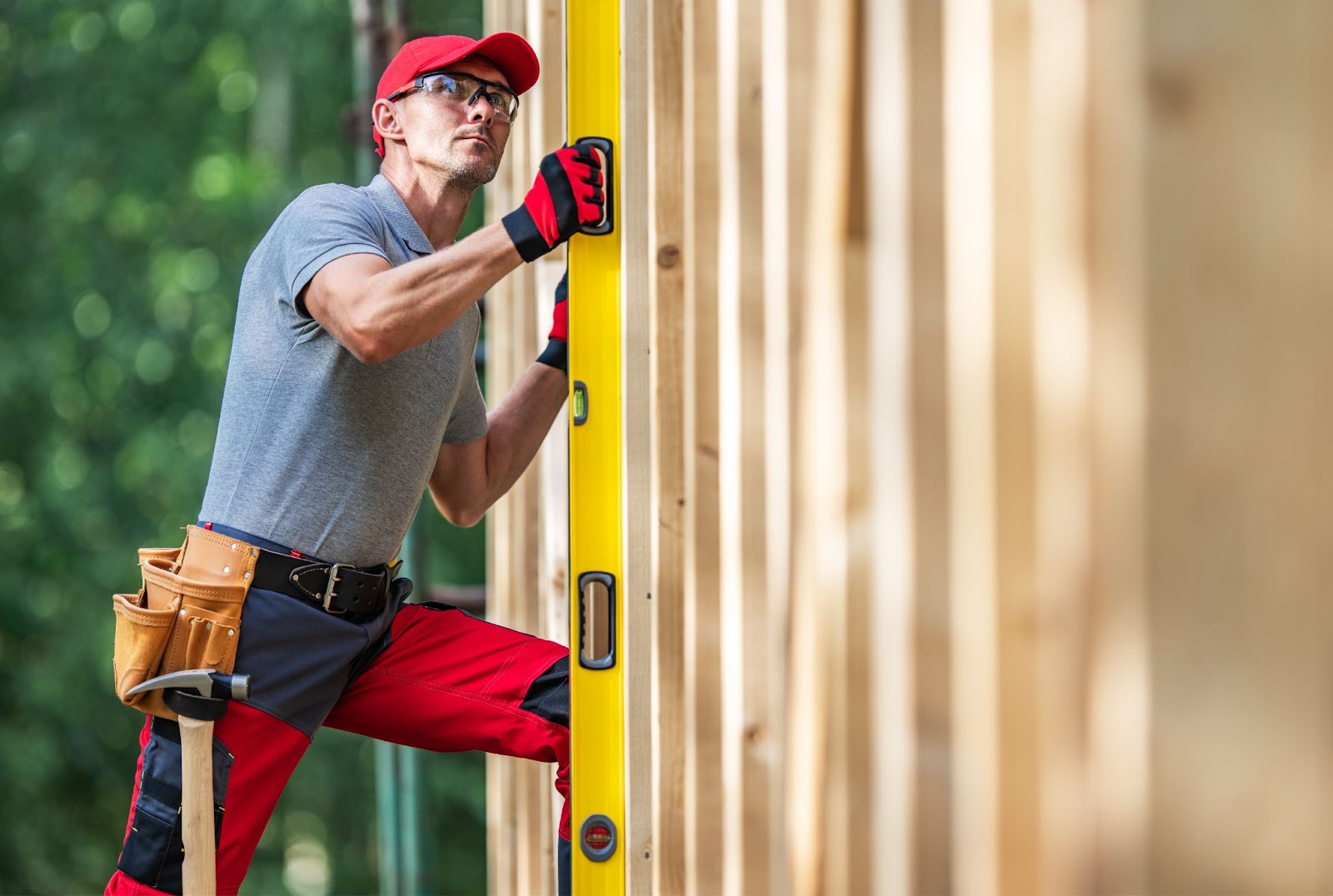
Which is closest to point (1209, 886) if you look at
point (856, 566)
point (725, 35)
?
point (856, 566)

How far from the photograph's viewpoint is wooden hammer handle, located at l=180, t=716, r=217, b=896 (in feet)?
7.61

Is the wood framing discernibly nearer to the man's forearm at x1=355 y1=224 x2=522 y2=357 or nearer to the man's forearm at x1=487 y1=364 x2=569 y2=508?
the man's forearm at x1=355 y1=224 x2=522 y2=357

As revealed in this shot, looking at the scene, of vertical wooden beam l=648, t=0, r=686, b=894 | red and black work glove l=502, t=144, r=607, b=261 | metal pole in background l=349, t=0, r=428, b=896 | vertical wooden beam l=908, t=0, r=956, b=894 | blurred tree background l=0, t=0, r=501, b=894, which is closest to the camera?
vertical wooden beam l=908, t=0, r=956, b=894

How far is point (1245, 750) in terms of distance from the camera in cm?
66

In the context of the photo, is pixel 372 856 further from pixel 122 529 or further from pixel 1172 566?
pixel 1172 566

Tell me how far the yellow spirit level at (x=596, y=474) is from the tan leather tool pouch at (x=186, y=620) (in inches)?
26.2

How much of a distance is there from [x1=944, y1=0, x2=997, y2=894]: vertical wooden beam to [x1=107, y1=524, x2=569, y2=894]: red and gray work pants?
1.58m

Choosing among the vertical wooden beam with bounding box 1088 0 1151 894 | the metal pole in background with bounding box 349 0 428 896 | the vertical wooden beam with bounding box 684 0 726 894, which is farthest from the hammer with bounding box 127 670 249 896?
the metal pole in background with bounding box 349 0 428 896

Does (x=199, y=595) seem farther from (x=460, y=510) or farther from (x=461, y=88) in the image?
(x=461, y=88)

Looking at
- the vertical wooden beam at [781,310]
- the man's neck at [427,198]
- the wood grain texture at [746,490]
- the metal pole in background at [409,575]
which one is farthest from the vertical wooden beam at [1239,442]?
the metal pole in background at [409,575]

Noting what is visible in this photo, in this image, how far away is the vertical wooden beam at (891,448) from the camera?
0.99 meters

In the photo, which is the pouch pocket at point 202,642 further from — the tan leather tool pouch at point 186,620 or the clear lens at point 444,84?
the clear lens at point 444,84

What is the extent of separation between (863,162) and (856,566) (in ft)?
1.17

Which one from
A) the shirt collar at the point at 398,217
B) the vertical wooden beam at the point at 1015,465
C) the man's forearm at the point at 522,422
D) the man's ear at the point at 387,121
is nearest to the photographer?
the vertical wooden beam at the point at 1015,465
